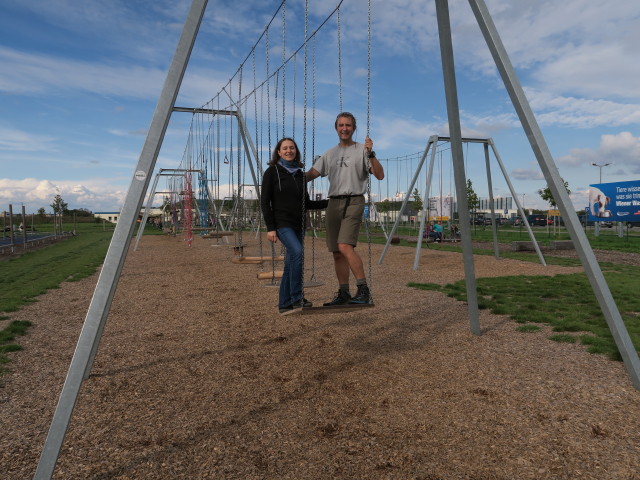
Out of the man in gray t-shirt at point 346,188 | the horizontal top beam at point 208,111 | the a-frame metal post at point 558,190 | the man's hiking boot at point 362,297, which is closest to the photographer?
the a-frame metal post at point 558,190

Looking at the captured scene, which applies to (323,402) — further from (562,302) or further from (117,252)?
(562,302)

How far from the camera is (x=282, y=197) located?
16.0ft

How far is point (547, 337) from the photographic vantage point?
5.70 meters

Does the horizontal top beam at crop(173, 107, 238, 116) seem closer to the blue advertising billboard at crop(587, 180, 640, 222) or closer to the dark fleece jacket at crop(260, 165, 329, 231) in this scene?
the dark fleece jacket at crop(260, 165, 329, 231)

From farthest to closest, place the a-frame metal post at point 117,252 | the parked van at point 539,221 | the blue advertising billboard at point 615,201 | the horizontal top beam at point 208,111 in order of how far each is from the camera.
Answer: the parked van at point 539,221 < the blue advertising billboard at point 615,201 < the horizontal top beam at point 208,111 < the a-frame metal post at point 117,252

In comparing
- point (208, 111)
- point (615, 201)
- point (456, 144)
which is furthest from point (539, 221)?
A: point (456, 144)

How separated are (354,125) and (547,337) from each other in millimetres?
3211

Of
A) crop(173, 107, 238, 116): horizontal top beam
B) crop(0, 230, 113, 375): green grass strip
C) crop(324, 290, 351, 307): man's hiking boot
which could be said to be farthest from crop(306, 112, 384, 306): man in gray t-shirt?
crop(173, 107, 238, 116): horizontal top beam

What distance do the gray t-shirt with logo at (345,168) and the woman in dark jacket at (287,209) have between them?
25cm

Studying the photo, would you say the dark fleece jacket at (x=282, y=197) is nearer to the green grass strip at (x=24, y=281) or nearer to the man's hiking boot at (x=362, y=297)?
the man's hiking boot at (x=362, y=297)

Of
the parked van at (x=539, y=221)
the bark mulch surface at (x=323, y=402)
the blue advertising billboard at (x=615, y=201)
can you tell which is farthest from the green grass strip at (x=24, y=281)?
the parked van at (x=539, y=221)

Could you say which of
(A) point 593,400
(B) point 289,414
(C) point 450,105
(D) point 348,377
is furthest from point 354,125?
(A) point 593,400

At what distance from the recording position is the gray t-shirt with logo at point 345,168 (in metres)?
4.74

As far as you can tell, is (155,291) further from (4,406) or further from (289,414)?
(289,414)
